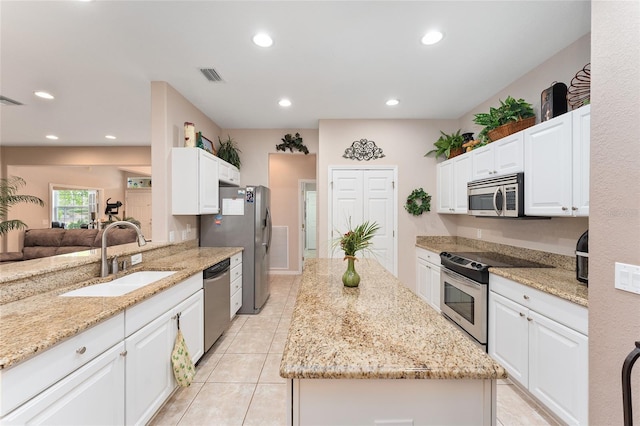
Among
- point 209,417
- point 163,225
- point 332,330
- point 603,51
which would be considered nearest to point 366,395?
point 332,330

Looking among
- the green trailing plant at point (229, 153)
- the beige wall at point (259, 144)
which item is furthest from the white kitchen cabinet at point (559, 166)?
the green trailing plant at point (229, 153)

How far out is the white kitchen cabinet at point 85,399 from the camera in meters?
1.02

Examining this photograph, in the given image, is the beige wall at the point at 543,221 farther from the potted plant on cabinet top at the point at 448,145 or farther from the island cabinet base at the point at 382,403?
the island cabinet base at the point at 382,403

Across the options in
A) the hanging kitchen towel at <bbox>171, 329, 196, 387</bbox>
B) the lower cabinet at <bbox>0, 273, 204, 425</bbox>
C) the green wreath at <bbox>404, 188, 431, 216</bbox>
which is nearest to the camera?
the lower cabinet at <bbox>0, 273, 204, 425</bbox>

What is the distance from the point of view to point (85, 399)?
1232 millimetres

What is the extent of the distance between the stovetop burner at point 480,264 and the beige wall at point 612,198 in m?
1.11

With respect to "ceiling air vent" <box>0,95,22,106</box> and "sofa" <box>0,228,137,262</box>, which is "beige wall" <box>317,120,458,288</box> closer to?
"sofa" <box>0,228,137,262</box>

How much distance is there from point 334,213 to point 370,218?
1.79ft

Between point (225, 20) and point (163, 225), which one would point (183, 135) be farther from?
point (225, 20)

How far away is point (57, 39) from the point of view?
86.3 inches

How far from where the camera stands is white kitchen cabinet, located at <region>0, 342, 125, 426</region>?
3.36 ft

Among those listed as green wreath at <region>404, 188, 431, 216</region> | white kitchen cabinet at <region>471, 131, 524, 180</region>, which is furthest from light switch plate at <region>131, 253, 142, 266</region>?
white kitchen cabinet at <region>471, 131, 524, 180</region>

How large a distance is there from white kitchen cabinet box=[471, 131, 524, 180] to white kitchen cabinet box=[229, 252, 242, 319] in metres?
3.05

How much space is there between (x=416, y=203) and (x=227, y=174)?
9.19 feet
